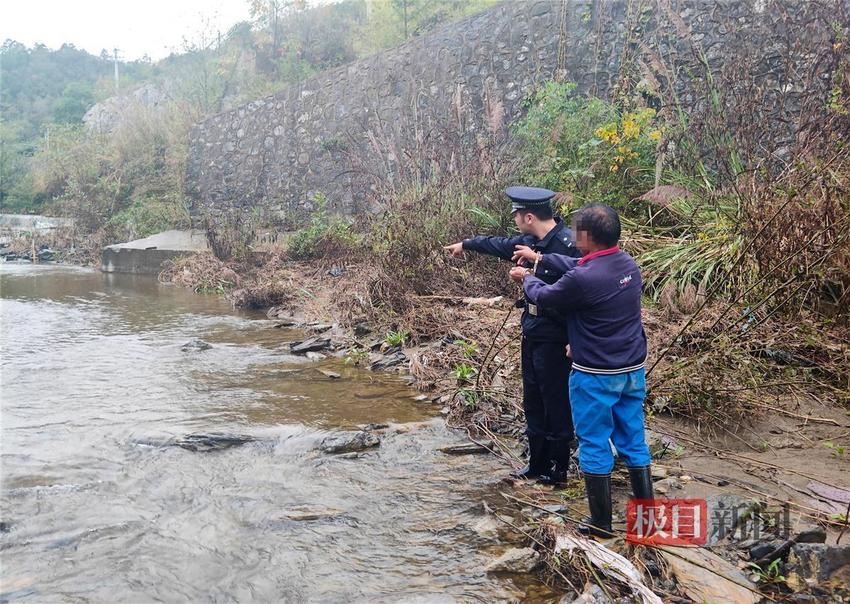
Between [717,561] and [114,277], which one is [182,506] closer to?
[717,561]

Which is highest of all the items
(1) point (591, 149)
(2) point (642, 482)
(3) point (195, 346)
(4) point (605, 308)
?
(1) point (591, 149)

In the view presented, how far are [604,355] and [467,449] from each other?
5.05 ft

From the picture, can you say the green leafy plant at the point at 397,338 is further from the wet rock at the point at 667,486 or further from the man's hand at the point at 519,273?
the wet rock at the point at 667,486

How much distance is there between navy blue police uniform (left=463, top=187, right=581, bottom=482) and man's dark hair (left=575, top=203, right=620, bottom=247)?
0.43 metres

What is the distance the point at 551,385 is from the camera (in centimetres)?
348

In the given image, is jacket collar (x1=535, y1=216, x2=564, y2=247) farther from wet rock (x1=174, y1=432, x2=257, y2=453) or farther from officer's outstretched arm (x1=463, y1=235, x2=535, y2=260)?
wet rock (x1=174, y1=432, x2=257, y2=453)

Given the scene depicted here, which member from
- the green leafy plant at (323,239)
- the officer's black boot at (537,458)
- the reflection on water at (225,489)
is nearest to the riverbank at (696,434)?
the officer's black boot at (537,458)

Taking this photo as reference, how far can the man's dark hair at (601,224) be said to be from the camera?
2.93m

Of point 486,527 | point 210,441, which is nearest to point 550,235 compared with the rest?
point 486,527

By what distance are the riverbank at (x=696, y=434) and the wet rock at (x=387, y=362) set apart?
0.06 ft

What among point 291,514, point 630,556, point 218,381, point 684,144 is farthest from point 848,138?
point 218,381

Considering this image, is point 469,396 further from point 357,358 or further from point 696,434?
point 357,358

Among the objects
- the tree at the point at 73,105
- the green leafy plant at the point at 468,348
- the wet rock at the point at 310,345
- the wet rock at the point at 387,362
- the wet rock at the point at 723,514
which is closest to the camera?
the wet rock at the point at 723,514

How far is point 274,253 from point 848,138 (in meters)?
9.78
